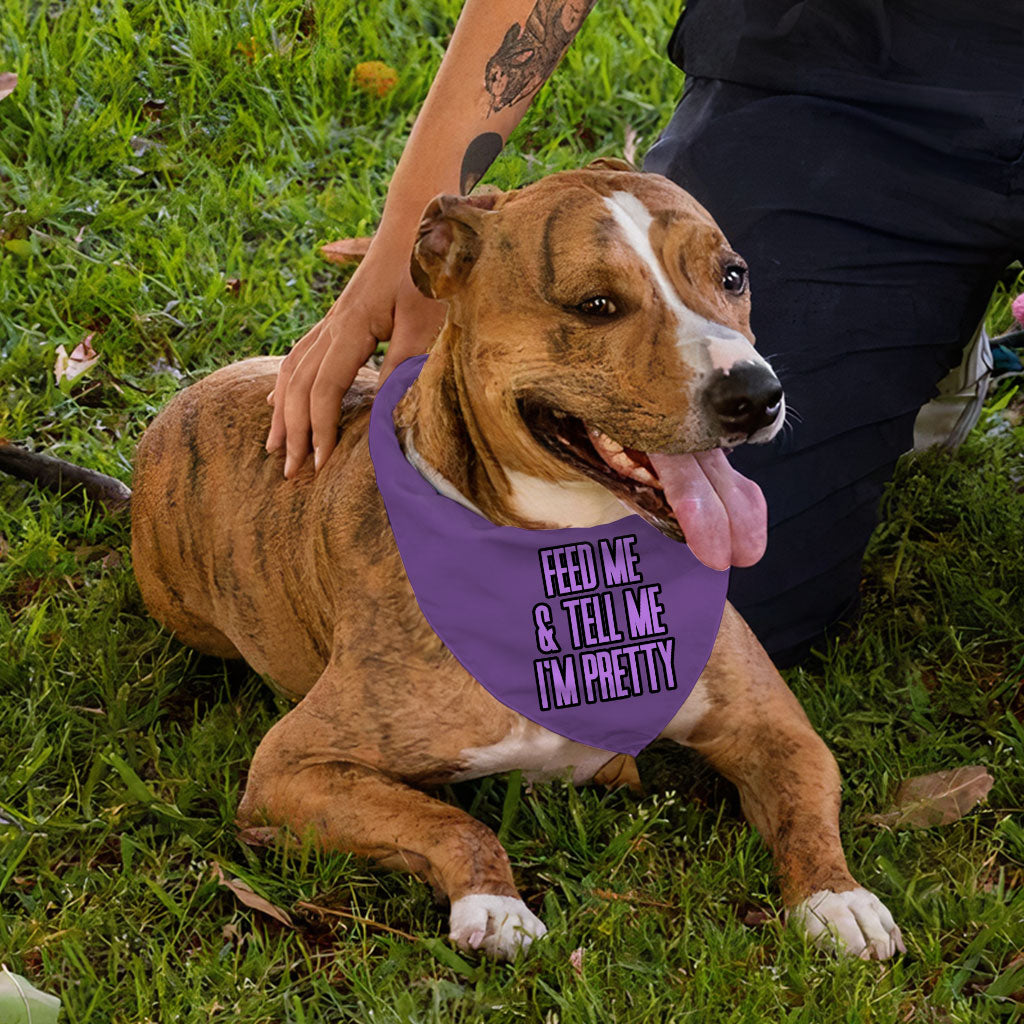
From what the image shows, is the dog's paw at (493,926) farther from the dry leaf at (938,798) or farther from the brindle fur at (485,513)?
the dry leaf at (938,798)

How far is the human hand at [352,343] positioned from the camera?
322cm

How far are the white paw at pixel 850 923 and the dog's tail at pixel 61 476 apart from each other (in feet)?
7.40

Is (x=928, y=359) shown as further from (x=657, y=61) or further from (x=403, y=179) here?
(x=657, y=61)

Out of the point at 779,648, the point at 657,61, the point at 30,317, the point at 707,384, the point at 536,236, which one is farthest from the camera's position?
the point at 657,61

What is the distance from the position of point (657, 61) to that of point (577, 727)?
3492 millimetres

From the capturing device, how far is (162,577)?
363 cm

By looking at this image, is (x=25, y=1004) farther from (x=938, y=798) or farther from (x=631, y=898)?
(x=938, y=798)

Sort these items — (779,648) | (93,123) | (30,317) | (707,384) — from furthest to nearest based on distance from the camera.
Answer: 1. (93,123)
2. (30,317)
3. (779,648)
4. (707,384)

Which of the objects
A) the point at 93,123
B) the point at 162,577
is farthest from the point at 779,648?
the point at 93,123

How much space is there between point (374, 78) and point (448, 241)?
3.07 meters

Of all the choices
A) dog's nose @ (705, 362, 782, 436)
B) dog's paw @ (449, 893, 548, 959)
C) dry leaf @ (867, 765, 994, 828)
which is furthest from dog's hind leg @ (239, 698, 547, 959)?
dog's nose @ (705, 362, 782, 436)

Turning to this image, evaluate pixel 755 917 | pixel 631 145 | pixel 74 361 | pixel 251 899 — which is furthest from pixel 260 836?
pixel 631 145

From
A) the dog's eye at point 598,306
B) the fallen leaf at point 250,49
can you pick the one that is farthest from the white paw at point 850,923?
the fallen leaf at point 250,49

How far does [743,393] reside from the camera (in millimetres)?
2494
